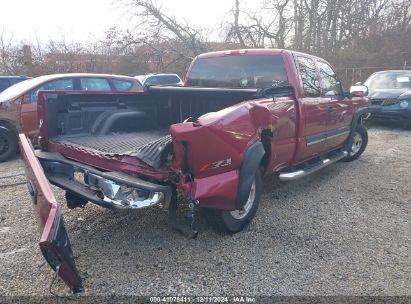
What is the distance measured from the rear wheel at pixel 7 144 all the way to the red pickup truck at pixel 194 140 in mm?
3556

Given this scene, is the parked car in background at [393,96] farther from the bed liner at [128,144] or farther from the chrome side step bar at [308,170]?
the bed liner at [128,144]

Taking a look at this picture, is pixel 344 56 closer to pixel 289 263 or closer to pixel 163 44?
pixel 163 44

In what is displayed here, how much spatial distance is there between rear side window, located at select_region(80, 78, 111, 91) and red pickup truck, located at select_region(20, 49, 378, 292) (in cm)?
Result: 288

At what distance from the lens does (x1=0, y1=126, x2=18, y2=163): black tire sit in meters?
6.66

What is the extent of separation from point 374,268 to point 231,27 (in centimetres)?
2125

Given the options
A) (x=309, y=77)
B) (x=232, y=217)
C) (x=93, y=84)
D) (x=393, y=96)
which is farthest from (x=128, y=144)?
(x=393, y=96)

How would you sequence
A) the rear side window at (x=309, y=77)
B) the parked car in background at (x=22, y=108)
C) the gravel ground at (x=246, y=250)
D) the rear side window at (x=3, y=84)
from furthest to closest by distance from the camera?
1. the rear side window at (x=3, y=84)
2. the parked car in background at (x=22, y=108)
3. the rear side window at (x=309, y=77)
4. the gravel ground at (x=246, y=250)

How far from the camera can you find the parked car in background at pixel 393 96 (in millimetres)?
9539

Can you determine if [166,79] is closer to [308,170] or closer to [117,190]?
[308,170]

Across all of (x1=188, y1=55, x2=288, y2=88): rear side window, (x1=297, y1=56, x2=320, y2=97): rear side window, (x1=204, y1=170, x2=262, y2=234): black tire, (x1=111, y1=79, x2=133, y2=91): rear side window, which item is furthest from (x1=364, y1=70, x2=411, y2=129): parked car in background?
(x1=204, y1=170, x2=262, y2=234): black tire

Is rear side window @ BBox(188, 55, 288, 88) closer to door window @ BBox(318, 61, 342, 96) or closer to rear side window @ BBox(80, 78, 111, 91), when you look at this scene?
door window @ BBox(318, 61, 342, 96)

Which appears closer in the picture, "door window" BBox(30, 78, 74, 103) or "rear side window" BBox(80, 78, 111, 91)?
"door window" BBox(30, 78, 74, 103)

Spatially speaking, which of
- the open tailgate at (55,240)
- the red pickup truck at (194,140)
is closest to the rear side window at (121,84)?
the red pickup truck at (194,140)

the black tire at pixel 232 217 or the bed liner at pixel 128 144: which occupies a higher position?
the bed liner at pixel 128 144
